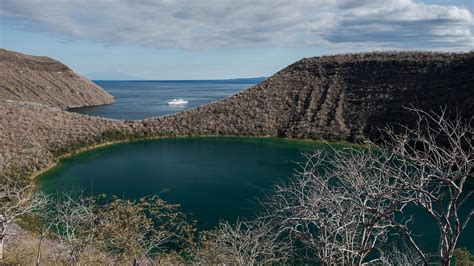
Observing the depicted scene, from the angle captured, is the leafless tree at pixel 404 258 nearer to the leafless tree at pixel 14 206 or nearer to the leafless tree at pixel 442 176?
the leafless tree at pixel 442 176

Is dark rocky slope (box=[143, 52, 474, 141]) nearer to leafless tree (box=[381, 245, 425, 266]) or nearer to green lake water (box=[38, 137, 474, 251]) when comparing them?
green lake water (box=[38, 137, 474, 251])

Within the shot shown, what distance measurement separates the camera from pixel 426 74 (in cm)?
5016

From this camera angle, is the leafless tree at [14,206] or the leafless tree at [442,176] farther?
the leafless tree at [14,206]

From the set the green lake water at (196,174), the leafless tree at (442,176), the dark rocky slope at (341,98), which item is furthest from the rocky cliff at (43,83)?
the leafless tree at (442,176)

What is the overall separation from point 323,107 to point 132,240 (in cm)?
4308

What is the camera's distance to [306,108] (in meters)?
53.3

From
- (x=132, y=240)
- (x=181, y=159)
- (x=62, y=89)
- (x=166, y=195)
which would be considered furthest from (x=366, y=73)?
(x=62, y=89)

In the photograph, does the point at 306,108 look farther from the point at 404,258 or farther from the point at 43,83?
the point at 43,83

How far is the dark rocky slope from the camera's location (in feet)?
154

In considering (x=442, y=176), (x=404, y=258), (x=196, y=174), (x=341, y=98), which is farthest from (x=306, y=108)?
(x=442, y=176)

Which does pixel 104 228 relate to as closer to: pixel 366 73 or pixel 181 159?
pixel 181 159

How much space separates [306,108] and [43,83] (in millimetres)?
62123

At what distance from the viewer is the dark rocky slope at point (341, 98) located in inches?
1852

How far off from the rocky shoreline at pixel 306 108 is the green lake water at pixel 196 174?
3.73m
